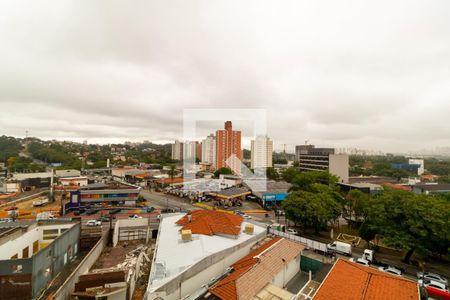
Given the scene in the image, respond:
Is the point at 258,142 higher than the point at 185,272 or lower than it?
higher

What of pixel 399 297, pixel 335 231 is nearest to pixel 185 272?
pixel 399 297

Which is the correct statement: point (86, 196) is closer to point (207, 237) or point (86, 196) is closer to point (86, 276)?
point (86, 276)

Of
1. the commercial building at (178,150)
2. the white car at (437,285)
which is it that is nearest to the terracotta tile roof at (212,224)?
the white car at (437,285)

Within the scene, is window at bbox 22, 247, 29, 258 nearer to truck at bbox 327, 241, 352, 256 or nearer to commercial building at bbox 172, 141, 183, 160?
truck at bbox 327, 241, 352, 256

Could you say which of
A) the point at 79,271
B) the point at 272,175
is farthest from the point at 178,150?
the point at 79,271

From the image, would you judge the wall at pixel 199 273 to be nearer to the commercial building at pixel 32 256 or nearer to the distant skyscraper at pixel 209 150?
the commercial building at pixel 32 256

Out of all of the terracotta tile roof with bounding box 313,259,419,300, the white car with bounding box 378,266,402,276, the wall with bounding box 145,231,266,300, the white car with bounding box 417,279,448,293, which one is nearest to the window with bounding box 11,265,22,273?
the wall with bounding box 145,231,266,300
